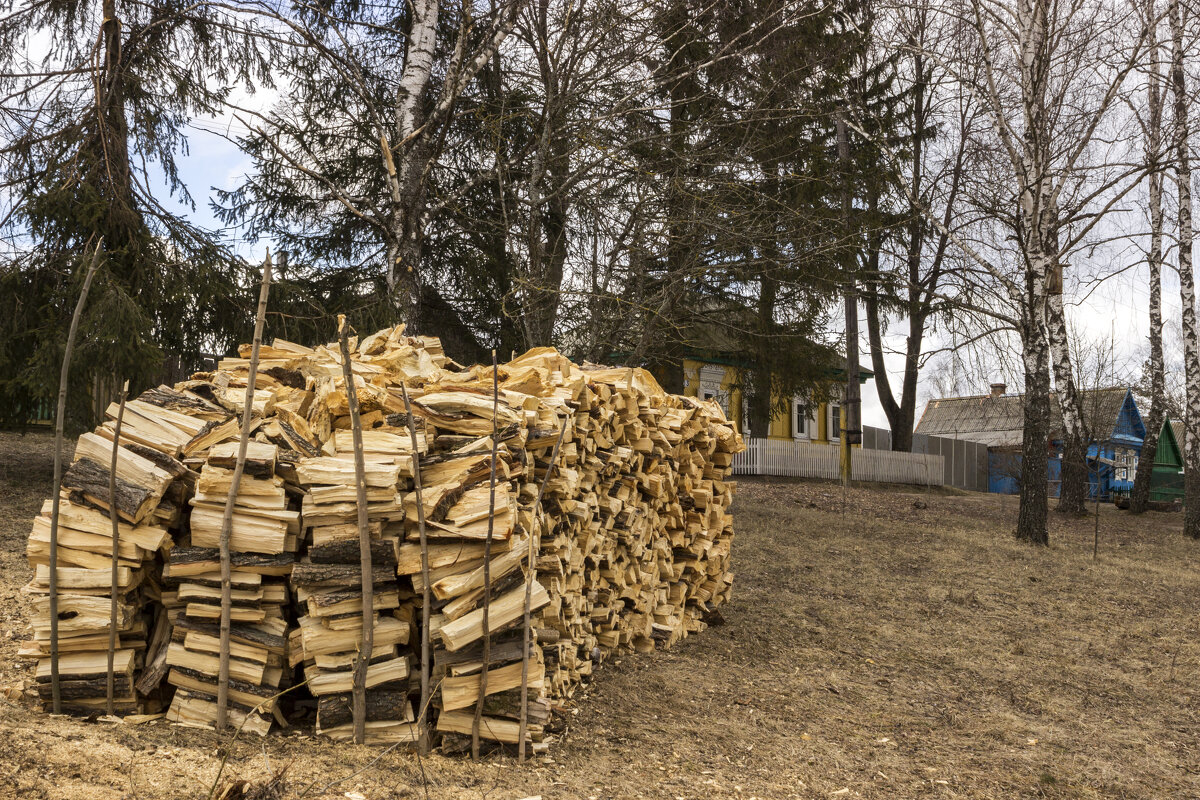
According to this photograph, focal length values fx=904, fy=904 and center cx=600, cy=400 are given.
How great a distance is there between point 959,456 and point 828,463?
10.7 meters

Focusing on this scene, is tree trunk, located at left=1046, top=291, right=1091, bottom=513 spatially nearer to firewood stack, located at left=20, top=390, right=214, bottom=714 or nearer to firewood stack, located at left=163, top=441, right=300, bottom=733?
firewood stack, located at left=163, top=441, right=300, bottom=733

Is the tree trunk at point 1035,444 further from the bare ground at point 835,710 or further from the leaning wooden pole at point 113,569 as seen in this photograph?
the leaning wooden pole at point 113,569

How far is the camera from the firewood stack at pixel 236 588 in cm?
346

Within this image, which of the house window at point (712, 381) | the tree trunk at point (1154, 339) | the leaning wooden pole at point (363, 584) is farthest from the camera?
the house window at point (712, 381)

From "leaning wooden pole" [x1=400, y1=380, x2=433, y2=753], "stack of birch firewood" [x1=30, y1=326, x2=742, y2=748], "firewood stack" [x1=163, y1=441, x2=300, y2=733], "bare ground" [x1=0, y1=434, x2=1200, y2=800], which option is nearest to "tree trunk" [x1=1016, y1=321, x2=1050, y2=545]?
"bare ground" [x1=0, y1=434, x2=1200, y2=800]

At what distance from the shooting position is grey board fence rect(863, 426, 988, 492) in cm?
2889

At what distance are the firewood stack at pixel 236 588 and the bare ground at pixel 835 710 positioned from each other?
165 millimetres

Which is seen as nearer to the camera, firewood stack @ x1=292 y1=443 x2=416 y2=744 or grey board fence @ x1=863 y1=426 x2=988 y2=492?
firewood stack @ x1=292 y1=443 x2=416 y2=744

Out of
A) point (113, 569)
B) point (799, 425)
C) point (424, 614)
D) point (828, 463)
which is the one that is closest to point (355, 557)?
point (424, 614)

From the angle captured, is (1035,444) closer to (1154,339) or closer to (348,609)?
(1154,339)

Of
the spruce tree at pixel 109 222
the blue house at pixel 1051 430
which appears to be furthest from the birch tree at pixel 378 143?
the blue house at pixel 1051 430

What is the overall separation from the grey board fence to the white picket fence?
180 inches

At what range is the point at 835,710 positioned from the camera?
492cm

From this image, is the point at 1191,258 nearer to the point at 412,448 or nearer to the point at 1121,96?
the point at 1121,96
